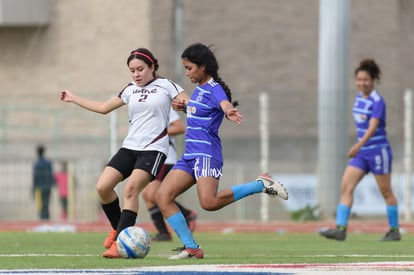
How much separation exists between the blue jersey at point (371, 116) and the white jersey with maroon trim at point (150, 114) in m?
4.45

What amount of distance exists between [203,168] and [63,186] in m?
18.0

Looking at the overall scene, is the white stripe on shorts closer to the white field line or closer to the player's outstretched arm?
the player's outstretched arm

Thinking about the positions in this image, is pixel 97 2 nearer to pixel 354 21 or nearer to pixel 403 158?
pixel 354 21

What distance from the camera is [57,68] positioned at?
3609cm

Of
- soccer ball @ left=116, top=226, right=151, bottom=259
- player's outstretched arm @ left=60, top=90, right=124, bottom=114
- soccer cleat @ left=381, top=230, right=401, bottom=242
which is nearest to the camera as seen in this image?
soccer ball @ left=116, top=226, right=151, bottom=259

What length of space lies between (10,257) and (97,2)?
866 inches

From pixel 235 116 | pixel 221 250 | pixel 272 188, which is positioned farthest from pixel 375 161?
pixel 235 116

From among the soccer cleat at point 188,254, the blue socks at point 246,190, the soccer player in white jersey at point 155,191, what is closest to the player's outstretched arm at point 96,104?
the blue socks at point 246,190

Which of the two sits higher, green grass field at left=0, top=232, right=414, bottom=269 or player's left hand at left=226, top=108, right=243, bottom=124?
player's left hand at left=226, top=108, right=243, bottom=124

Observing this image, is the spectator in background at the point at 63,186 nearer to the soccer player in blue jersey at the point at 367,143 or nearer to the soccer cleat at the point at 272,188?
the soccer player in blue jersey at the point at 367,143

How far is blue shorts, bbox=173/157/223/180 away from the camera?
1333 centimetres

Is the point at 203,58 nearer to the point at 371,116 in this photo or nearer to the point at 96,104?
the point at 96,104

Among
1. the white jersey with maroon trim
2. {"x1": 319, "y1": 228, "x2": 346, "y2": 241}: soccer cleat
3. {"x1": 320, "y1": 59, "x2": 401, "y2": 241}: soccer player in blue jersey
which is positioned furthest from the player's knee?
{"x1": 319, "y1": 228, "x2": 346, "y2": 241}: soccer cleat

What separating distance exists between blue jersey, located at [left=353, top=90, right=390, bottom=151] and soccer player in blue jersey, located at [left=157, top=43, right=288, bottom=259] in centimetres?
464
